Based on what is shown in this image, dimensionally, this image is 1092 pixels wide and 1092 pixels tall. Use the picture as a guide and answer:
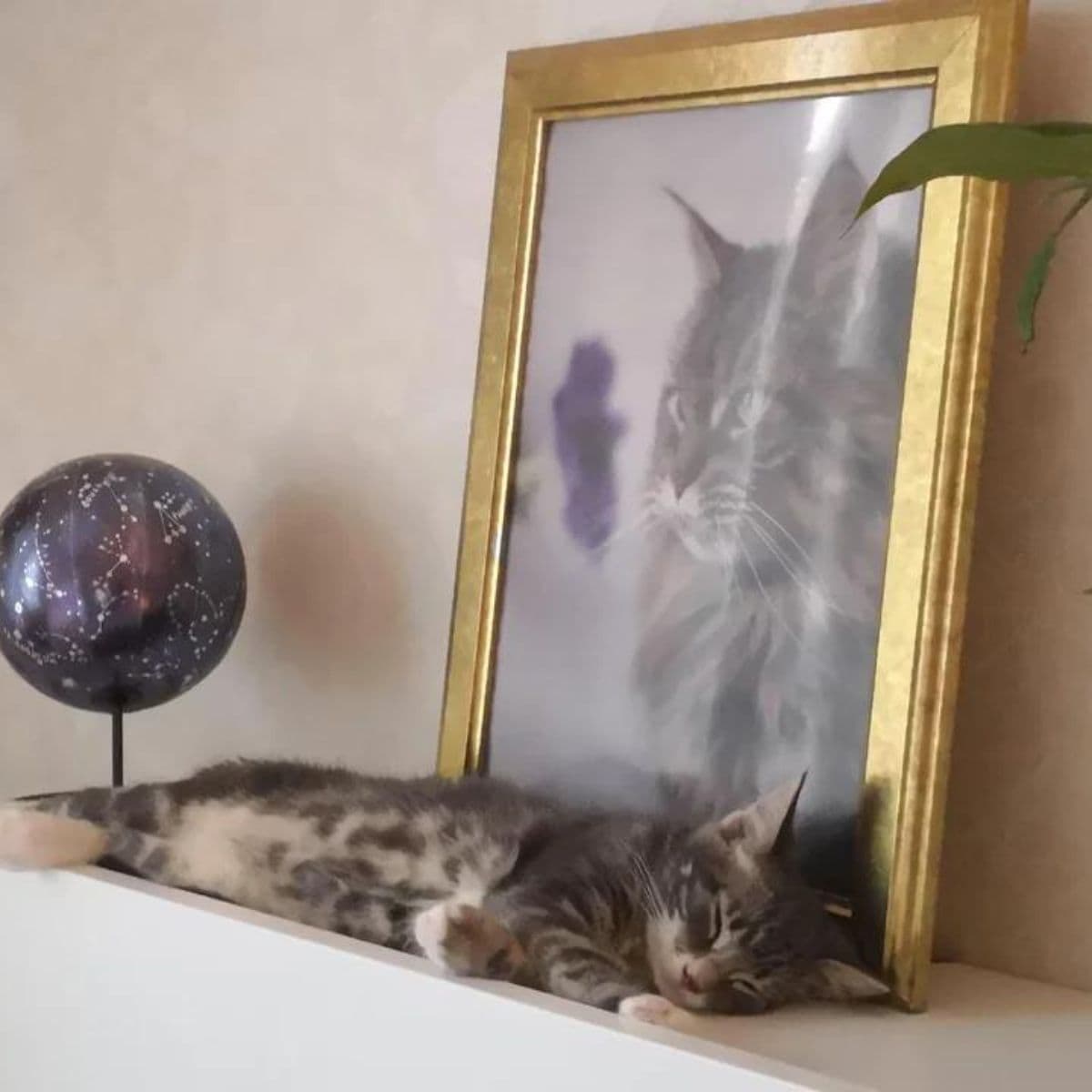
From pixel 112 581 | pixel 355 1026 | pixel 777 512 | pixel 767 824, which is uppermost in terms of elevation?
pixel 777 512

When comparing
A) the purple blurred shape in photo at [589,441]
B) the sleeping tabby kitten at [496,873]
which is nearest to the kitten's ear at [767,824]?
the sleeping tabby kitten at [496,873]

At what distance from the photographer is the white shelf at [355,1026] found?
29.7 inches

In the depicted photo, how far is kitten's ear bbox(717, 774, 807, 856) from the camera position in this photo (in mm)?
952

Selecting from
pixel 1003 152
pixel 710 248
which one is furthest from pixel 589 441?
pixel 1003 152

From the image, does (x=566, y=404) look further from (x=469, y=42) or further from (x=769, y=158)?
(x=469, y=42)

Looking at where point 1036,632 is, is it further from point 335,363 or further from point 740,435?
point 335,363

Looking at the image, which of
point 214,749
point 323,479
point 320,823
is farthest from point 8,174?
point 320,823

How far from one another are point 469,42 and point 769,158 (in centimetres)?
41

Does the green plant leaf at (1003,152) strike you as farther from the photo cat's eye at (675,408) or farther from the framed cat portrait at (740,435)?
the photo cat's eye at (675,408)

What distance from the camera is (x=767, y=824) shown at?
3.14 feet

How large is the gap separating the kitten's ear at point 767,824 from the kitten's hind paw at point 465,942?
0.64 ft

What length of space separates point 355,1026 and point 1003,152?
64 cm

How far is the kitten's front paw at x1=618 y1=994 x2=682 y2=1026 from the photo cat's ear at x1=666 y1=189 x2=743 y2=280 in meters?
0.57

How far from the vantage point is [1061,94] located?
102cm
